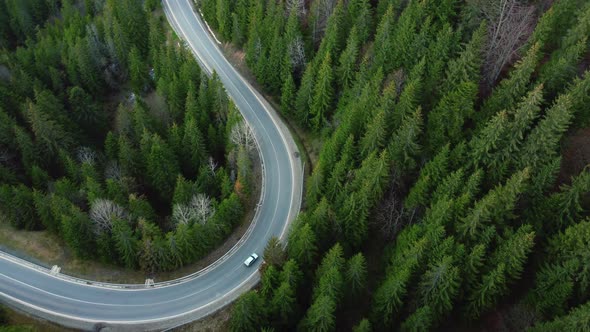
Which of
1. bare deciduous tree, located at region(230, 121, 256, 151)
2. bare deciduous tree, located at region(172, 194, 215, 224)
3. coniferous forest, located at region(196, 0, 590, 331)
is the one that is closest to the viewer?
coniferous forest, located at region(196, 0, 590, 331)

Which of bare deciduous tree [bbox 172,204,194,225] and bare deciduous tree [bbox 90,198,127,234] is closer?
bare deciduous tree [bbox 90,198,127,234]

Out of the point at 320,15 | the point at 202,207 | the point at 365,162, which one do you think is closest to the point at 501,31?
the point at 365,162

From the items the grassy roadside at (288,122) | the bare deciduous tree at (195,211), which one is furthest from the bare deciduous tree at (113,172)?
the grassy roadside at (288,122)

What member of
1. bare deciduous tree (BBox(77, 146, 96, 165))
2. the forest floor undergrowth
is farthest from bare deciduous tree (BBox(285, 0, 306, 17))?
bare deciduous tree (BBox(77, 146, 96, 165))

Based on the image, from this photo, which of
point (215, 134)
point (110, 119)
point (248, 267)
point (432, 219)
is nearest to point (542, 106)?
point (432, 219)

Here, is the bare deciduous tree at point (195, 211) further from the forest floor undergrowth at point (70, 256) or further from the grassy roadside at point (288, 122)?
the grassy roadside at point (288, 122)

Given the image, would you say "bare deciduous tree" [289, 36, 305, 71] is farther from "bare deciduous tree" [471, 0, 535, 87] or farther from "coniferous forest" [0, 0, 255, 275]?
"bare deciduous tree" [471, 0, 535, 87]
